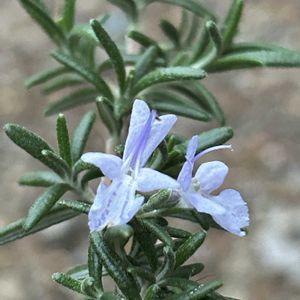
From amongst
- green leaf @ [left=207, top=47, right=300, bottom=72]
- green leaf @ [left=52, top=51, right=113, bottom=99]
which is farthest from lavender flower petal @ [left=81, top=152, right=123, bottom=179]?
green leaf @ [left=207, top=47, right=300, bottom=72]

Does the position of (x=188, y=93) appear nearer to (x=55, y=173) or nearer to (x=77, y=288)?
(x=55, y=173)

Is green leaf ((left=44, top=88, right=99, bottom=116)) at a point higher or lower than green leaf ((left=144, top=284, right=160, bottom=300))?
higher

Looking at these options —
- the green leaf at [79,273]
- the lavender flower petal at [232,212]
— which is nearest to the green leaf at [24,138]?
the green leaf at [79,273]

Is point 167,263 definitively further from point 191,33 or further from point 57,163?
point 191,33

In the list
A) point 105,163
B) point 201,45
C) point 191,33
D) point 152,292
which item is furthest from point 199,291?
point 191,33

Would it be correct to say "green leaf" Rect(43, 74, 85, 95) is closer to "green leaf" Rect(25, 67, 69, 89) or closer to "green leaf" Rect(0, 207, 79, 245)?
"green leaf" Rect(25, 67, 69, 89)

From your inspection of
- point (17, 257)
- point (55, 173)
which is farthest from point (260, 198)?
point (55, 173)
